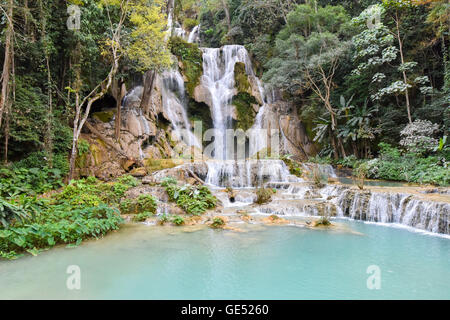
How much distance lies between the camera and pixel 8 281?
137 inches

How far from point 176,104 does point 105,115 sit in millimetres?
4841

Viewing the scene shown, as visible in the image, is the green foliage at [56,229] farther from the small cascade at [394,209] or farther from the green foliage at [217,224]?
the small cascade at [394,209]

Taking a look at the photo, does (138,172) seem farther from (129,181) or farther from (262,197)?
(262,197)

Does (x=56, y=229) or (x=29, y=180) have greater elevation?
(x=29, y=180)

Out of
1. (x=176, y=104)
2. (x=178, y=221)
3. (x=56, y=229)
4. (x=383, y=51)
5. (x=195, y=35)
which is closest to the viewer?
(x=56, y=229)

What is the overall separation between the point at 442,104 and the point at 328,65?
6.71m

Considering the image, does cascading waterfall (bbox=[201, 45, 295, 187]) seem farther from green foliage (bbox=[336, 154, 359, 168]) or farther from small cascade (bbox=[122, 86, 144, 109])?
small cascade (bbox=[122, 86, 144, 109])

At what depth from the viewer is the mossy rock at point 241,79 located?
1788 cm

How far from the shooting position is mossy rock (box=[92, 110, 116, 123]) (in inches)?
496

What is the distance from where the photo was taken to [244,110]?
700 inches

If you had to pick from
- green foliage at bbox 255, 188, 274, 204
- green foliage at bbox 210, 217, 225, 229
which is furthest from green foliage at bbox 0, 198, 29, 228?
green foliage at bbox 255, 188, 274, 204

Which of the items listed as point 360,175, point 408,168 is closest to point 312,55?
point 408,168

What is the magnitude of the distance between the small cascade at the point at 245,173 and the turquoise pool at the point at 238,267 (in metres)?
5.95

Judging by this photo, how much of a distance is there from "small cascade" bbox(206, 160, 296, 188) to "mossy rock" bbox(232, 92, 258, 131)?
217 inches
